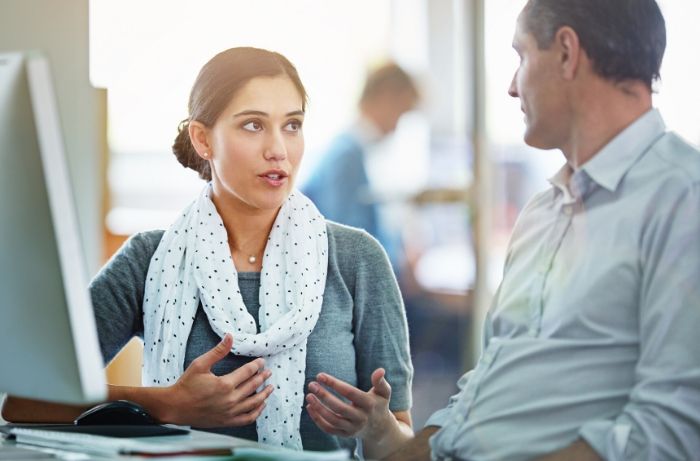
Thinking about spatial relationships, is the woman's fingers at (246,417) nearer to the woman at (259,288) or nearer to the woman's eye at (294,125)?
the woman at (259,288)

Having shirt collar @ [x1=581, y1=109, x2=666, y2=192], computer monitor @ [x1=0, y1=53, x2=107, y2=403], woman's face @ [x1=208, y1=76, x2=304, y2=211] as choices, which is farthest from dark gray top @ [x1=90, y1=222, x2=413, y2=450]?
computer monitor @ [x1=0, y1=53, x2=107, y2=403]

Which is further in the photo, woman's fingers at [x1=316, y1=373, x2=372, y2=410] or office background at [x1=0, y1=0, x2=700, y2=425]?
office background at [x1=0, y1=0, x2=700, y2=425]

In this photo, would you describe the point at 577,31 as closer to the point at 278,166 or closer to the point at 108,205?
the point at 278,166

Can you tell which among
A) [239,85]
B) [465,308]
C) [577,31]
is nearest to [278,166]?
[239,85]

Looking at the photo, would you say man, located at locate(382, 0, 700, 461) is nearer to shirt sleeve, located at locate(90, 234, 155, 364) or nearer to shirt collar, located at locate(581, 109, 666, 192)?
shirt collar, located at locate(581, 109, 666, 192)

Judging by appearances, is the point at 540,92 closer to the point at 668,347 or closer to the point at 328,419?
the point at 668,347

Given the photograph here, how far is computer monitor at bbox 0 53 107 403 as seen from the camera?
2.94 feet

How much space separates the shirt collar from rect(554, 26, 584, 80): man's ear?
4.7 inches

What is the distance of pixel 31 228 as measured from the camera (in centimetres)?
94

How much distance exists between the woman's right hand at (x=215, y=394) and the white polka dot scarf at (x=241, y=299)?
0.16ft

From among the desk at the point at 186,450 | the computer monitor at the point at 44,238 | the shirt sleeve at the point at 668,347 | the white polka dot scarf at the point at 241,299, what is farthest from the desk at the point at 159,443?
the shirt sleeve at the point at 668,347

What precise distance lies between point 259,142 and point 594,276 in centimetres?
66

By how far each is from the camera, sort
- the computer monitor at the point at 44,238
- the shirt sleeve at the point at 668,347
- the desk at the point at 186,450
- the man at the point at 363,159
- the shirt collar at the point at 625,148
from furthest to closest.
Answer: the man at the point at 363,159 → the shirt collar at the point at 625,148 → the shirt sleeve at the point at 668,347 → the desk at the point at 186,450 → the computer monitor at the point at 44,238

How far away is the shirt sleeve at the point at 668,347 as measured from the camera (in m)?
1.15
